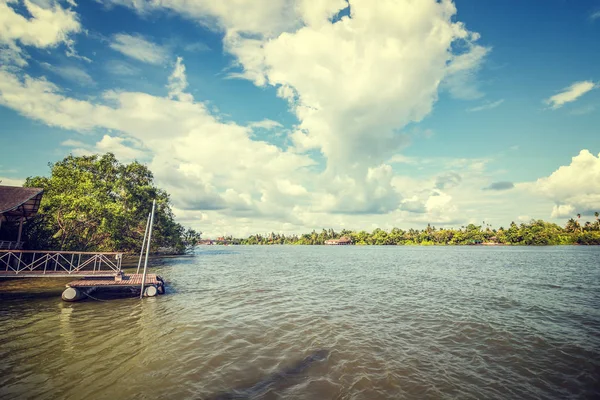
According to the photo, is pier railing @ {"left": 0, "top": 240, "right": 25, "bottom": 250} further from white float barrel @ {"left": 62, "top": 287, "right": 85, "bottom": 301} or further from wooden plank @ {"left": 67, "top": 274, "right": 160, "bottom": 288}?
white float barrel @ {"left": 62, "top": 287, "right": 85, "bottom": 301}

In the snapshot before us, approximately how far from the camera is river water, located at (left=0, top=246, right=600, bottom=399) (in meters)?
8.78

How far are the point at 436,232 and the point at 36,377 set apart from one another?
199m

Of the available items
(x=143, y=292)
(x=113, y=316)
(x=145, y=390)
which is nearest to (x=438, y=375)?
(x=145, y=390)

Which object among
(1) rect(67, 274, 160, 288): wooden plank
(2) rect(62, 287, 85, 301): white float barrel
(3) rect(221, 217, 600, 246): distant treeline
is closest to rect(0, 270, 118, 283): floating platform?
(1) rect(67, 274, 160, 288): wooden plank

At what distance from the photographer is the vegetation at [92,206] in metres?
33.8

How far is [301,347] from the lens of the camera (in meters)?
12.2

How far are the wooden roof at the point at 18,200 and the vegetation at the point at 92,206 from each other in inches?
189

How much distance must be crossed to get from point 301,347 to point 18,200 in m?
28.0

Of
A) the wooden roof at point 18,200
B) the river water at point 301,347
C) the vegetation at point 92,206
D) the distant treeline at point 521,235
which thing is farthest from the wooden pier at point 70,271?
the distant treeline at point 521,235

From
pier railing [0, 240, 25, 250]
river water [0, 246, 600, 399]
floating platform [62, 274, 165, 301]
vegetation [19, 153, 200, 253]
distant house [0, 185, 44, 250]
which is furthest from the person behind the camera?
vegetation [19, 153, 200, 253]

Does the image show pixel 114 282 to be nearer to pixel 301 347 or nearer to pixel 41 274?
pixel 41 274

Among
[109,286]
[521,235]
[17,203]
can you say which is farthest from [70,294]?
[521,235]

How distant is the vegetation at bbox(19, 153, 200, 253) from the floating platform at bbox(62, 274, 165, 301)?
15491mm

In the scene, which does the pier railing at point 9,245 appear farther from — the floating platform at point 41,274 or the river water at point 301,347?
the river water at point 301,347
